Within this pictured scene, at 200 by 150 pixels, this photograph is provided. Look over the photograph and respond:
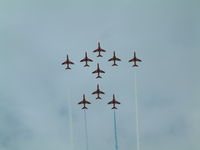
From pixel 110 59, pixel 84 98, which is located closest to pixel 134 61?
pixel 110 59

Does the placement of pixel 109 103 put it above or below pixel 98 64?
below

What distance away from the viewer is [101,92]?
368ft

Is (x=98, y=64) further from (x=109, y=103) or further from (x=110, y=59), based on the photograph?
(x=109, y=103)

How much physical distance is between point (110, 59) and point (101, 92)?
13.8 metres

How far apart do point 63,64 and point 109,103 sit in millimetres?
24568

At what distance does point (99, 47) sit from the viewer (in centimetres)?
11075

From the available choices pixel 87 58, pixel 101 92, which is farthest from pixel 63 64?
pixel 101 92

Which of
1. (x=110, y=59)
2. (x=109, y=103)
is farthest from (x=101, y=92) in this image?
(x=110, y=59)

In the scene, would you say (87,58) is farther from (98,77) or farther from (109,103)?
(109,103)

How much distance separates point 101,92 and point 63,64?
62.7 feet

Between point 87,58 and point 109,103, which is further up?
point 87,58

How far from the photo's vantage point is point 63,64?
11306cm

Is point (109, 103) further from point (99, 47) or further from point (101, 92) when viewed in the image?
point (99, 47)

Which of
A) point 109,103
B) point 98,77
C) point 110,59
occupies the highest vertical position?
point 110,59
